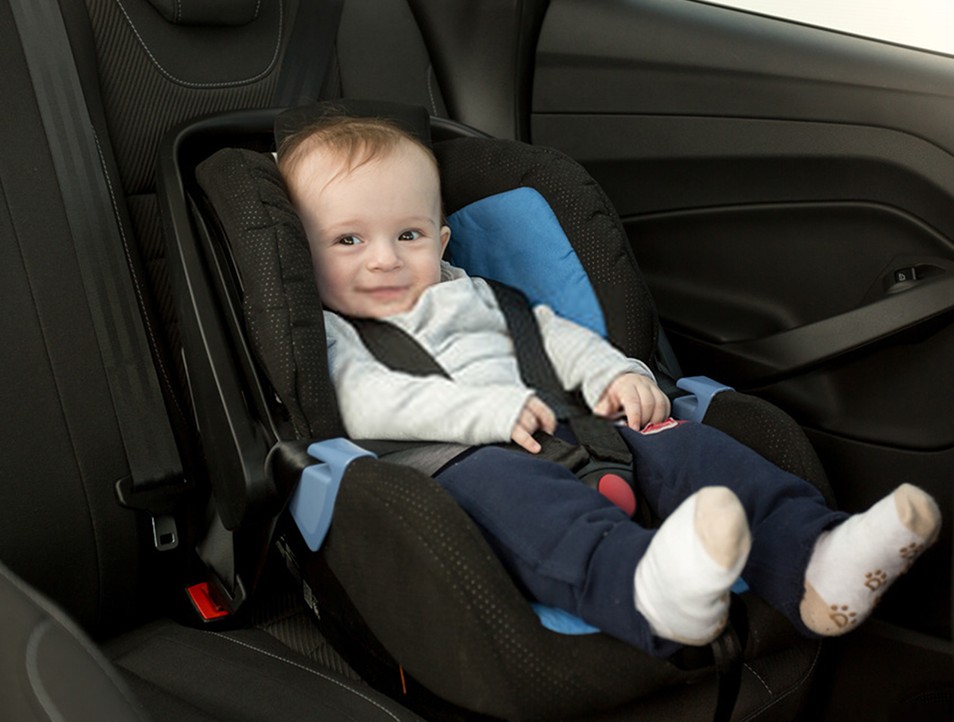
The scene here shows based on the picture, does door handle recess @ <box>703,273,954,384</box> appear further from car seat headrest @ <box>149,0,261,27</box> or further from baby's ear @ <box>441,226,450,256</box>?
car seat headrest @ <box>149,0,261,27</box>

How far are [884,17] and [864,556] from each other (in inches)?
41.8

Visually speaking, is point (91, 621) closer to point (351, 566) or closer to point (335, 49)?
point (351, 566)

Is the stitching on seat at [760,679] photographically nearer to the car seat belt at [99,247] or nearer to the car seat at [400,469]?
the car seat at [400,469]

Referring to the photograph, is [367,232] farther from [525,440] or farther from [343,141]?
[525,440]

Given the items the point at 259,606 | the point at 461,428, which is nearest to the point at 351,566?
the point at 461,428

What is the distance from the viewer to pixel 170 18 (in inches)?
60.9

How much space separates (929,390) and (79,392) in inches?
49.4

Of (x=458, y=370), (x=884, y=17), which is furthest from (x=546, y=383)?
(x=884, y=17)

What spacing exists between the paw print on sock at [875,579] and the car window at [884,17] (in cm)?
100

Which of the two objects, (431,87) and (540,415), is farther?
(431,87)

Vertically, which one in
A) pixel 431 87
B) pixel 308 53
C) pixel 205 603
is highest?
pixel 308 53

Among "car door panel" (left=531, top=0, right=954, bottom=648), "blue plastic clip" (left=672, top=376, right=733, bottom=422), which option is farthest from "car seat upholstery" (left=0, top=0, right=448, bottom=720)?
"car door panel" (left=531, top=0, right=954, bottom=648)

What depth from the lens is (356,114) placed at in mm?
1529

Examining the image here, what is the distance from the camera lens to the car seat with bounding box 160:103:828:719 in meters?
1.05
